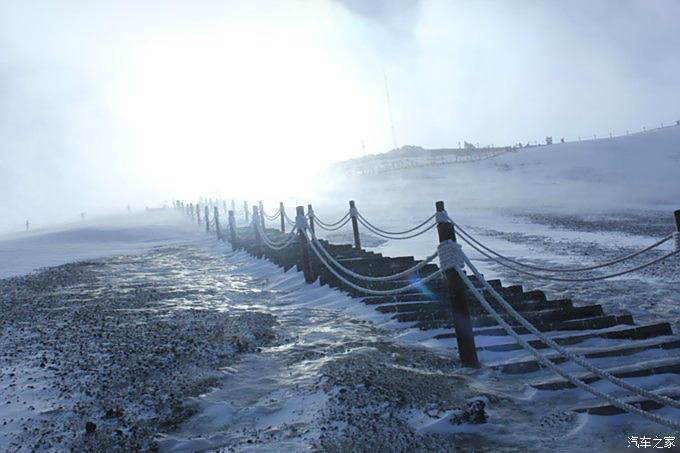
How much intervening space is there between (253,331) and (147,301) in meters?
3.65

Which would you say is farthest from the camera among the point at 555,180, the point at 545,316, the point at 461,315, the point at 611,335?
the point at 555,180

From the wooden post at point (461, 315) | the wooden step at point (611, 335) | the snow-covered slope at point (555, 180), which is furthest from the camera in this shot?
the snow-covered slope at point (555, 180)

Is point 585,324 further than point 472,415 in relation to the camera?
Yes

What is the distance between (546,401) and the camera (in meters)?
3.82

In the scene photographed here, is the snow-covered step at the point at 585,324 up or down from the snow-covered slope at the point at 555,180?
down

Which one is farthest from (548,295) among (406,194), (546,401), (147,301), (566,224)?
(406,194)

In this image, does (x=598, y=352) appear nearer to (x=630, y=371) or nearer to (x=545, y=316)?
(x=630, y=371)

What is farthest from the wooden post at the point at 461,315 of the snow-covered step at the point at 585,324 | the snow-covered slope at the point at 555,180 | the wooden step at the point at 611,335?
the snow-covered slope at the point at 555,180

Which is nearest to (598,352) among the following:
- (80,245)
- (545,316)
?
(545,316)

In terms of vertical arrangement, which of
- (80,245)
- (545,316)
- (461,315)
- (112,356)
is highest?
(80,245)

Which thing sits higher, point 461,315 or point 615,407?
point 461,315

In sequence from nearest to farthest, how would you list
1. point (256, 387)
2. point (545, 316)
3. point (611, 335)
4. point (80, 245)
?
1. point (256, 387)
2. point (611, 335)
3. point (545, 316)
4. point (80, 245)

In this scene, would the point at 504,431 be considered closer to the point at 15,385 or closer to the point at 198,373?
the point at 198,373

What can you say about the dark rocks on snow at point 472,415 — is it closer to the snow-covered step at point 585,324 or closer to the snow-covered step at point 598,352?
the snow-covered step at point 598,352
